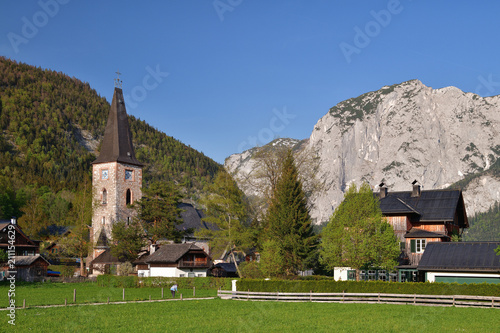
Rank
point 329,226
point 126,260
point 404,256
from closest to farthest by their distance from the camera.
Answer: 1. point 329,226
2. point 404,256
3. point 126,260

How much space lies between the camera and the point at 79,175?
178375 mm

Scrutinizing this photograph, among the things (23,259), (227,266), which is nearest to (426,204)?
(227,266)

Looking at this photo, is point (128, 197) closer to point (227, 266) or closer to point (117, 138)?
point (117, 138)

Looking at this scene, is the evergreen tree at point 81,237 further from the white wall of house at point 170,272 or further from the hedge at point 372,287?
the hedge at point 372,287

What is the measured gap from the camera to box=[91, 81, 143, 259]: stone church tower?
259ft

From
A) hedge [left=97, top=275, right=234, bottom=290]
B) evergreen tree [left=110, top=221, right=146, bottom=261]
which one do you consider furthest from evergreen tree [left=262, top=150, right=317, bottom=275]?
evergreen tree [left=110, top=221, right=146, bottom=261]

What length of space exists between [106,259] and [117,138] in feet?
66.3

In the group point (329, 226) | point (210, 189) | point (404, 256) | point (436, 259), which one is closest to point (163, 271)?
point (210, 189)

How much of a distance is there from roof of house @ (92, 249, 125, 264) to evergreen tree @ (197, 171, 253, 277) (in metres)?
19.7

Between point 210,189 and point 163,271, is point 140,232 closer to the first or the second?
point 163,271

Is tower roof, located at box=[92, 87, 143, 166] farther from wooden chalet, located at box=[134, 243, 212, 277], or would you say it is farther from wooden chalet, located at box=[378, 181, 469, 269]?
wooden chalet, located at box=[378, 181, 469, 269]

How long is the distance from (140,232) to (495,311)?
4726 cm

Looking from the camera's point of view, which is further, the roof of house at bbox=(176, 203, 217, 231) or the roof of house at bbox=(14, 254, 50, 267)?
the roof of house at bbox=(176, 203, 217, 231)

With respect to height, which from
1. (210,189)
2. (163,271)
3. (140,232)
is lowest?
(163,271)
